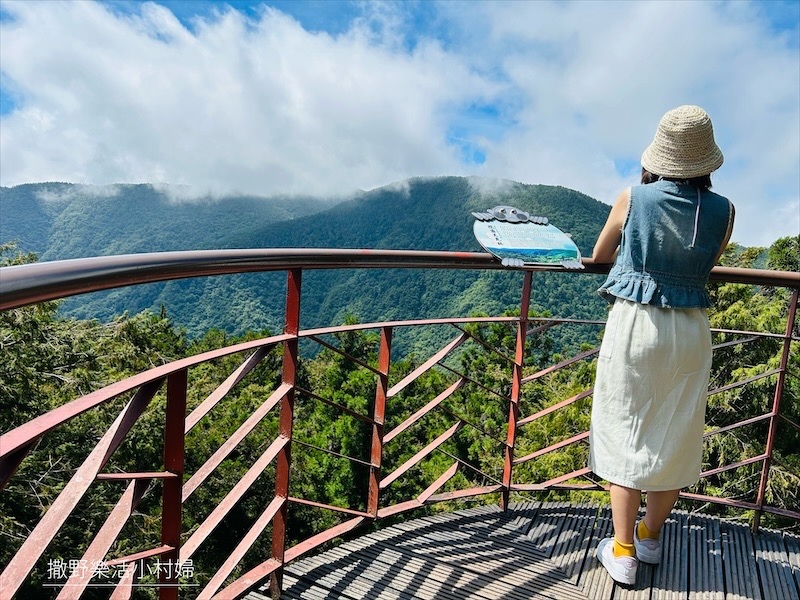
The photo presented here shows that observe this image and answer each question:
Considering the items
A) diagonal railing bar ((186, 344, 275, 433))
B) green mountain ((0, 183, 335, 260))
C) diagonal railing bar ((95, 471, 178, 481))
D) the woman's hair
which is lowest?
diagonal railing bar ((95, 471, 178, 481))

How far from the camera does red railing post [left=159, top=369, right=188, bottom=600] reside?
3.28ft

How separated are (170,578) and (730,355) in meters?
10.9

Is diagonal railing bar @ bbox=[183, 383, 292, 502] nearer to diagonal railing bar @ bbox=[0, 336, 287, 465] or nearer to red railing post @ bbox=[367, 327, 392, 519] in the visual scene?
diagonal railing bar @ bbox=[0, 336, 287, 465]

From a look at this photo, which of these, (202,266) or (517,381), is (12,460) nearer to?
(202,266)

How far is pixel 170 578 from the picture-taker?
1.06 meters

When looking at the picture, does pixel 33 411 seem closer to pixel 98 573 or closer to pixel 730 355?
pixel 98 573

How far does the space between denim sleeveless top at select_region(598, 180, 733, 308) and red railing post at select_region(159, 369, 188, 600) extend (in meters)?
1.11

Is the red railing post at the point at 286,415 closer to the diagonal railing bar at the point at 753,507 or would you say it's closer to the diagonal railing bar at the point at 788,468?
the diagonal railing bar at the point at 753,507

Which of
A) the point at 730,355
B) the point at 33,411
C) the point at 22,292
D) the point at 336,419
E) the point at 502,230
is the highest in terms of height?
the point at 502,230

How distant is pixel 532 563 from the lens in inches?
72.4

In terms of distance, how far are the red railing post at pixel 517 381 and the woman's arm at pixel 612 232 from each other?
11.2 inches

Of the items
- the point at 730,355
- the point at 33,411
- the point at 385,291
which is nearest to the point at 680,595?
the point at 730,355

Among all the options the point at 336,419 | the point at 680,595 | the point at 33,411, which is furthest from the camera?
the point at 336,419

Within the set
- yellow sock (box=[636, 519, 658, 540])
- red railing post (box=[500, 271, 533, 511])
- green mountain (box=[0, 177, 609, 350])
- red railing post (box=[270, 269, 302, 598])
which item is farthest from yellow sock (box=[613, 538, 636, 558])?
green mountain (box=[0, 177, 609, 350])
